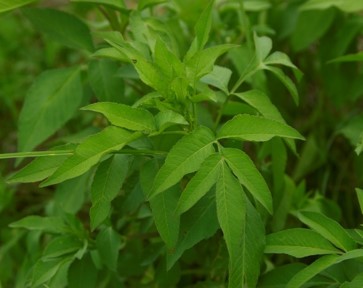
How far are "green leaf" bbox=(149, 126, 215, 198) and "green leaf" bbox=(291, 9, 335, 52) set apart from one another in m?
0.72

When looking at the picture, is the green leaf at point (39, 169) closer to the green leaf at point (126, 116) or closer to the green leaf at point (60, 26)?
the green leaf at point (126, 116)

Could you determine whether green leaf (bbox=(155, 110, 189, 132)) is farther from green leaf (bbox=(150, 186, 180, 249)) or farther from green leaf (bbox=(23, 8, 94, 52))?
green leaf (bbox=(23, 8, 94, 52))

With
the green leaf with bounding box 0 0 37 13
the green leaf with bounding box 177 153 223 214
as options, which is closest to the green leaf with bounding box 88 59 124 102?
the green leaf with bounding box 0 0 37 13

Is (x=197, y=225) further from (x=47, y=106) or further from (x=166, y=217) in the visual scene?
(x=47, y=106)

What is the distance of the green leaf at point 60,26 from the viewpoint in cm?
126

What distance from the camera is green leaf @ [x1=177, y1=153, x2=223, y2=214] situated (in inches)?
34.2

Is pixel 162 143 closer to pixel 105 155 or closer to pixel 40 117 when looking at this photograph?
pixel 105 155

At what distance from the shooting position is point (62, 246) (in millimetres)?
1104

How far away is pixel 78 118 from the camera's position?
6.14ft

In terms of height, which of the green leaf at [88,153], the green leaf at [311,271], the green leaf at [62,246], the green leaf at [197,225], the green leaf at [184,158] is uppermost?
the green leaf at [88,153]

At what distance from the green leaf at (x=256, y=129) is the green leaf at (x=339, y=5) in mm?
562

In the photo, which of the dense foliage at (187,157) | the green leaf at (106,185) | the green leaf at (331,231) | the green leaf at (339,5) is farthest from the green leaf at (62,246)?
the green leaf at (339,5)

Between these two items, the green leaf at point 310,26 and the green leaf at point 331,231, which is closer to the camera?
the green leaf at point 331,231

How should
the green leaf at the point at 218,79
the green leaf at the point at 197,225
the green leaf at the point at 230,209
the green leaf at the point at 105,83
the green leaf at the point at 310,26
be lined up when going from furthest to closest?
1. the green leaf at the point at 310,26
2. the green leaf at the point at 105,83
3. the green leaf at the point at 218,79
4. the green leaf at the point at 197,225
5. the green leaf at the point at 230,209
